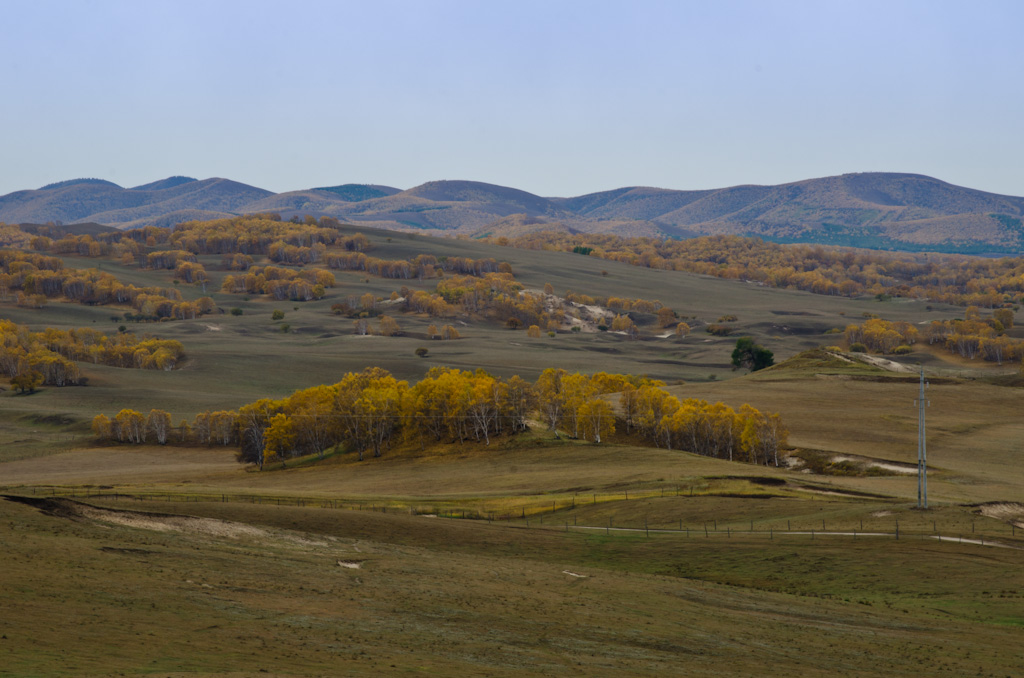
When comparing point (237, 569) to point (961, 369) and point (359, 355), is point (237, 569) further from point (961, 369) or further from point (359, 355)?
point (961, 369)

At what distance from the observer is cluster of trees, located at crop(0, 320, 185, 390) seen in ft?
529

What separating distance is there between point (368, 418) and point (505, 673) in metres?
80.3

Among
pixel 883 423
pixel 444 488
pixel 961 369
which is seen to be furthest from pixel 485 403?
pixel 961 369

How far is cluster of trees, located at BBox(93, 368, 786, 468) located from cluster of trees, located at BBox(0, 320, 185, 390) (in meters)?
63.0

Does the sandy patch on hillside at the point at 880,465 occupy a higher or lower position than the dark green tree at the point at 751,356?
lower

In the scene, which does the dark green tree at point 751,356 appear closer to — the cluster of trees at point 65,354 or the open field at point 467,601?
the cluster of trees at point 65,354

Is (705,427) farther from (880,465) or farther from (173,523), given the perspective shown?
(173,523)

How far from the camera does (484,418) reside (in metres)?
104

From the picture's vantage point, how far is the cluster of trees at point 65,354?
529 ft

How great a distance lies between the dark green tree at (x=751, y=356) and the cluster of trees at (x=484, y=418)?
69437 millimetres

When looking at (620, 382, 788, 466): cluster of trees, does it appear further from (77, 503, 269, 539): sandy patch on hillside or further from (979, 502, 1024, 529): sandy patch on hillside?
(77, 503, 269, 539): sandy patch on hillside

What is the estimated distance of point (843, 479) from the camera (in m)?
85.0

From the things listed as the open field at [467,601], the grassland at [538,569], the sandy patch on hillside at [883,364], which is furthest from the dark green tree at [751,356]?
the open field at [467,601]

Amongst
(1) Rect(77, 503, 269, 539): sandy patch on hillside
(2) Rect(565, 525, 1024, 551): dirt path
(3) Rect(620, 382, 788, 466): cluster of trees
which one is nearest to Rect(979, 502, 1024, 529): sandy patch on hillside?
(2) Rect(565, 525, 1024, 551): dirt path
